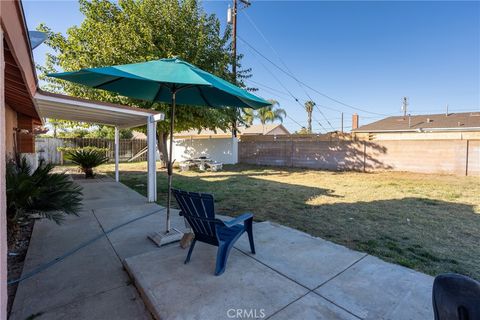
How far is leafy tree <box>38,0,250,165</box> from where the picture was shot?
393 inches

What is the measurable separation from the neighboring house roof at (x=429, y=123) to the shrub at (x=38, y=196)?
85.6 ft

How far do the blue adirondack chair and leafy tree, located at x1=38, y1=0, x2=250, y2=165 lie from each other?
7943 millimetres

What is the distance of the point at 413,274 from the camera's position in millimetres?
2664

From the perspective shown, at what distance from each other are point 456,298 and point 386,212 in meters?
4.97

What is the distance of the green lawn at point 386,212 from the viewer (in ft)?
11.3

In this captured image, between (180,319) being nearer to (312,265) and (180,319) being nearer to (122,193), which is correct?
(312,265)

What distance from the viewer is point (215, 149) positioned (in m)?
17.3

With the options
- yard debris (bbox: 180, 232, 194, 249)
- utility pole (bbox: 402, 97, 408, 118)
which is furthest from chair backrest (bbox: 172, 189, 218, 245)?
utility pole (bbox: 402, 97, 408, 118)

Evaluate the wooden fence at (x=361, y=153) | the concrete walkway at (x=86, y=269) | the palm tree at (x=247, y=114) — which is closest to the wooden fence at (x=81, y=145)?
the palm tree at (x=247, y=114)

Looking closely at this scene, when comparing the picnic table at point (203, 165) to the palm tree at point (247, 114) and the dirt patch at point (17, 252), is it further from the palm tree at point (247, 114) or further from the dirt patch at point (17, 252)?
the dirt patch at point (17, 252)

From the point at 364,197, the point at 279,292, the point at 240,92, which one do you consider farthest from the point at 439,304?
the point at 364,197

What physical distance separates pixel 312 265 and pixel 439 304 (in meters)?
1.68

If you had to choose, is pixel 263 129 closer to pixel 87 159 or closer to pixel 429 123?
pixel 429 123

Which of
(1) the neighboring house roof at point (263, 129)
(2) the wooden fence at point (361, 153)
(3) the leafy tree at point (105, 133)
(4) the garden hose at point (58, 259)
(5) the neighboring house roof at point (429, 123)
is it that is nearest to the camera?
(4) the garden hose at point (58, 259)
